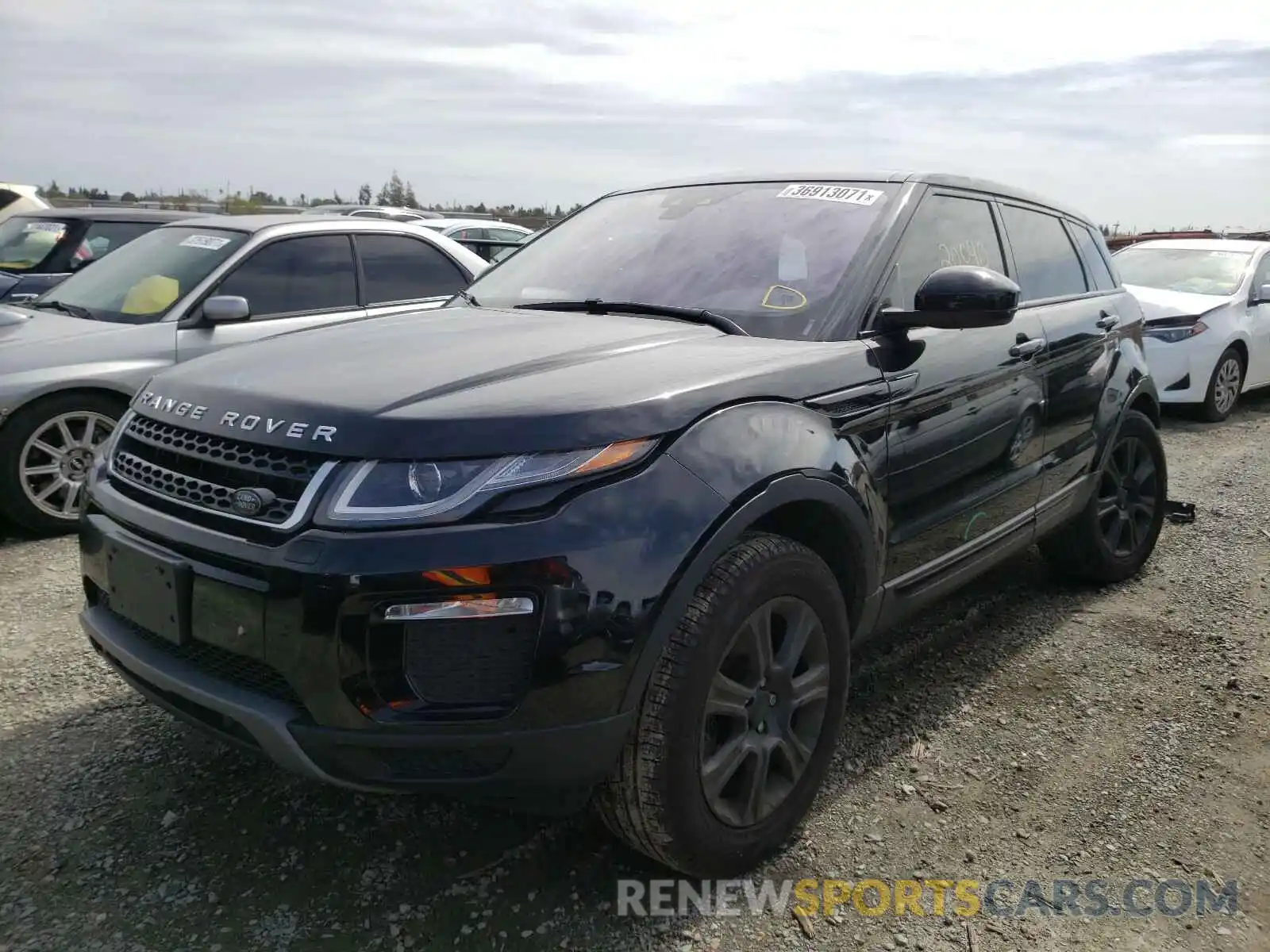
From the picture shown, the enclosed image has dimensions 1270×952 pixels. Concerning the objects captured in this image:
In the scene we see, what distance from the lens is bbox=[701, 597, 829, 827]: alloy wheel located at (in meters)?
2.32

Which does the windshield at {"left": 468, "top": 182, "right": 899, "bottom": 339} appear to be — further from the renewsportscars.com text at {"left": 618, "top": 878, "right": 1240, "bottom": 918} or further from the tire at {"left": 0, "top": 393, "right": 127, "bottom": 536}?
the tire at {"left": 0, "top": 393, "right": 127, "bottom": 536}

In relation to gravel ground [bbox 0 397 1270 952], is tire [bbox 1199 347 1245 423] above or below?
above

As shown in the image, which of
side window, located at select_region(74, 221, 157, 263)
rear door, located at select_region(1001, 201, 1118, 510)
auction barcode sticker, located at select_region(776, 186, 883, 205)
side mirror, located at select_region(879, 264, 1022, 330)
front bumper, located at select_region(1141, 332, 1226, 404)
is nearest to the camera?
side mirror, located at select_region(879, 264, 1022, 330)

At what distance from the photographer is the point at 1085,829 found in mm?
2734

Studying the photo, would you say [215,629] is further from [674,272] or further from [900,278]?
[900,278]

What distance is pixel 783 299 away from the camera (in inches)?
114

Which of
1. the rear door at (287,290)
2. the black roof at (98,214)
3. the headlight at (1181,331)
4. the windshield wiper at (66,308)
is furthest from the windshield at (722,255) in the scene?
the headlight at (1181,331)

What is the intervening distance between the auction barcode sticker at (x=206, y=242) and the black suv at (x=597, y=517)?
2.92m

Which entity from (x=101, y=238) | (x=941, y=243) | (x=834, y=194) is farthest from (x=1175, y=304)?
(x=101, y=238)

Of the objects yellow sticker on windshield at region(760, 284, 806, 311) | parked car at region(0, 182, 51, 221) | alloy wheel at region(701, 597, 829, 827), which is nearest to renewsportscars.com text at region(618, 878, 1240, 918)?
alloy wheel at region(701, 597, 829, 827)

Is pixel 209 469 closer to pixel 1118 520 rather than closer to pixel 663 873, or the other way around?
pixel 663 873

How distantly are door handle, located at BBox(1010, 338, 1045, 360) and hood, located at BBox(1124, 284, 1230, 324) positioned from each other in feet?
19.0

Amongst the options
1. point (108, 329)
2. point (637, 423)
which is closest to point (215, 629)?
point (637, 423)

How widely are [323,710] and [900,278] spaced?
2.02m
